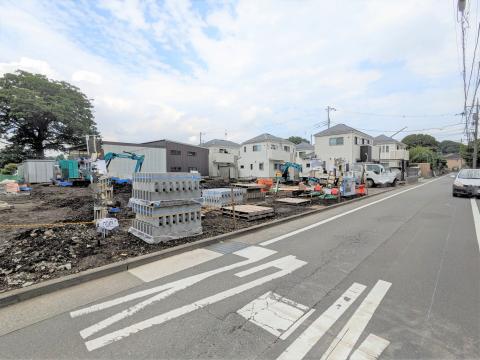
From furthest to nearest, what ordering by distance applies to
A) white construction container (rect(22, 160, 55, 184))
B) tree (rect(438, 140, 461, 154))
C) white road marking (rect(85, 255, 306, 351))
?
tree (rect(438, 140, 461, 154))
white construction container (rect(22, 160, 55, 184))
white road marking (rect(85, 255, 306, 351))

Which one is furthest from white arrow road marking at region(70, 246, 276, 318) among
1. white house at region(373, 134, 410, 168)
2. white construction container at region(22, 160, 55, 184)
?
Result: white house at region(373, 134, 410, 168)

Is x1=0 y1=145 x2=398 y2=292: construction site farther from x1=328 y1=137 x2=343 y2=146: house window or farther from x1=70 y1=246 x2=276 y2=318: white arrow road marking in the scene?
x1=328 y1=137 x2=343 y2=146: house window

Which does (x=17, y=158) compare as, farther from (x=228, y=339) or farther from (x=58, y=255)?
(x=228, y=339)

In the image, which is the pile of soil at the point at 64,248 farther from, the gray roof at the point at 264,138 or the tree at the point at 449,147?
the tree at the point at 449,147

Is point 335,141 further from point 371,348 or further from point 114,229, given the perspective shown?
point 371,348

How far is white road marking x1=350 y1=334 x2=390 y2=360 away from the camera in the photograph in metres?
2.31

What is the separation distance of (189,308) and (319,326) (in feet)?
5.34

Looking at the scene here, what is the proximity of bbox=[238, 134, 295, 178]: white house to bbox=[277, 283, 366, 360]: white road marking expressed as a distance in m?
31.5

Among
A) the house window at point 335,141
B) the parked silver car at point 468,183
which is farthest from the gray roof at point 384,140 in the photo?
the parked silver car at point 468,183

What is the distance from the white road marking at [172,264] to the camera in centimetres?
427

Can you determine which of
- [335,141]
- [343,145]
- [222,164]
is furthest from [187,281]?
[222,164]

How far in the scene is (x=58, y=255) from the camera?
483 cm

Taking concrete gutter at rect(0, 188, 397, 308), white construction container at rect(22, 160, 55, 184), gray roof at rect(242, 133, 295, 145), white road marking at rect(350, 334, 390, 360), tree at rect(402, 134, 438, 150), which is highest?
tree at rect(402, 134, 438, 150)

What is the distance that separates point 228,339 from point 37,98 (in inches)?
1489
